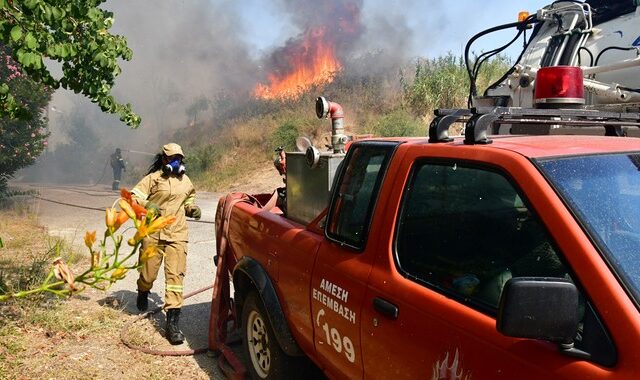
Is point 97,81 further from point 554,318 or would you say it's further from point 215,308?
point 554,318

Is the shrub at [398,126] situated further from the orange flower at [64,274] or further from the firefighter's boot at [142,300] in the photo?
the orange flower at [64,274]

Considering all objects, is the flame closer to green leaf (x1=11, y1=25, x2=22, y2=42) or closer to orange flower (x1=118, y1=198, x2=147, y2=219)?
green leaf (x1=11, y1=25, x2=22, y2=42)

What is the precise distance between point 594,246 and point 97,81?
3.84 m

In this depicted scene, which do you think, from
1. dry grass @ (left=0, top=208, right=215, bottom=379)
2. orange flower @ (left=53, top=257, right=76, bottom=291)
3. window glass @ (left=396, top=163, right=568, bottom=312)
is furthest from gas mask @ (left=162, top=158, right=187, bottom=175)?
orange flower @ (left=53, top=257, right=76, bottom=291)

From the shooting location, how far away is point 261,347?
3.57 m

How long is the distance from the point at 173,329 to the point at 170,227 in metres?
0.92

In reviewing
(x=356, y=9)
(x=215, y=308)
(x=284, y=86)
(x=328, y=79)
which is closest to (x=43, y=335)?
(x=215, y=308)

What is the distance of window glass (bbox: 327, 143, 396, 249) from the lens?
253 centimetres

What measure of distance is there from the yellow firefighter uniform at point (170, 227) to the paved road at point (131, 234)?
20.8 inches

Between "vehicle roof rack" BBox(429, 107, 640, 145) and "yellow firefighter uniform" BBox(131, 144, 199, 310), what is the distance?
121 inches

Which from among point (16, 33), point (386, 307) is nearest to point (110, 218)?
point (386, 307)

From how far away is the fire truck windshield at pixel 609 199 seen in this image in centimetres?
155

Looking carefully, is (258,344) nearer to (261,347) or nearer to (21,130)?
(261,347)

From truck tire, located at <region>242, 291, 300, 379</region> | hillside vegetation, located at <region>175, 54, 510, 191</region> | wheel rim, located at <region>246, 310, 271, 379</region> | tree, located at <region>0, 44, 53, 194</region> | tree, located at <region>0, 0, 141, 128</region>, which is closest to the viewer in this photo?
tree, located at <region>0, 0, 141, 128</region>
